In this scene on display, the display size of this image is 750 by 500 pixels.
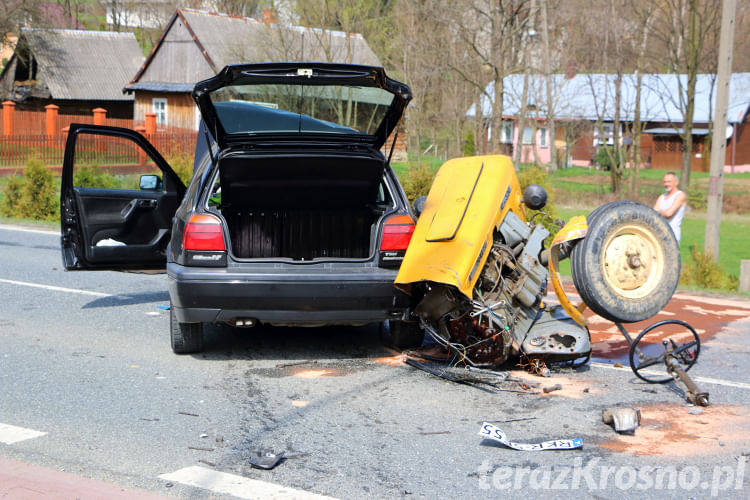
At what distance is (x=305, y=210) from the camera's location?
282 inches

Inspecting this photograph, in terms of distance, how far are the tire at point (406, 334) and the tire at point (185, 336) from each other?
1.58 meters

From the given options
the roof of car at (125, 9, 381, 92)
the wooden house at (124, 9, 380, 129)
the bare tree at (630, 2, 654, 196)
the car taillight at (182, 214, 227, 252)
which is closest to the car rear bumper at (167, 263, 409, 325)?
the car taillight at (182, 214, 227, 252)

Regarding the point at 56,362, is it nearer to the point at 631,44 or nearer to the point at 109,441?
the point at 109,441

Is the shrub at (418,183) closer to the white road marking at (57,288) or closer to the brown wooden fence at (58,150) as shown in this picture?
the white road marking at (57,288)

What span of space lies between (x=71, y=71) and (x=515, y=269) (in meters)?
51.0

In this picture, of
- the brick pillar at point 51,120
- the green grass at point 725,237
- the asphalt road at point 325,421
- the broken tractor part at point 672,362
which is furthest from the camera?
the brick pillar at point 51,120

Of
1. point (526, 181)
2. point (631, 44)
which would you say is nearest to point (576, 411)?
point (526, 181)

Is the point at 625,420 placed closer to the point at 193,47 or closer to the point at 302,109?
the point at 302,109

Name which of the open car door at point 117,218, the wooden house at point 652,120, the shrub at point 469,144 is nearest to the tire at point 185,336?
the open car door at point 117,218

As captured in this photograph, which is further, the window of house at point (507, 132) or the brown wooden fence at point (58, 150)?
the window of house at point (507, 132)

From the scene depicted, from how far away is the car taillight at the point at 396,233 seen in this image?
630 cm

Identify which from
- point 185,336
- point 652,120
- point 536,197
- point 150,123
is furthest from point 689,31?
point 185,336

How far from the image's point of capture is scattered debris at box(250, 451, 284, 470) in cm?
427

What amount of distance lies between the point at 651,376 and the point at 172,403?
3.40 metres
